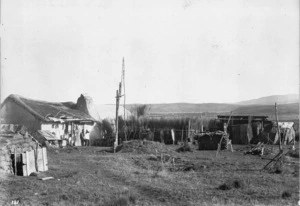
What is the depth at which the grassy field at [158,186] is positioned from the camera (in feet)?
37.4

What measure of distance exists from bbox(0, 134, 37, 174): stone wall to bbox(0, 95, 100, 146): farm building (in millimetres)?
14205

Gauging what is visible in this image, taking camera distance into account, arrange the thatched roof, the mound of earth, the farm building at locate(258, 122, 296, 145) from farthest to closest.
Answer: the farm building at locate(258, 122, 296, 145) < the thatched roof < the mound of earth

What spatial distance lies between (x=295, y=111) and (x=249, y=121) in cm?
2002

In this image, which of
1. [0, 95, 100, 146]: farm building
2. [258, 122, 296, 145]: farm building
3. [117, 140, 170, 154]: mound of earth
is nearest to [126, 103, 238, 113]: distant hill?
[0, 95, 100, 146]: farm building

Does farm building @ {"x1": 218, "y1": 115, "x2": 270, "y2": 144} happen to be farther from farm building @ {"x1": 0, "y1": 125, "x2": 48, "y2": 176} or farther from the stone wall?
the stone wall

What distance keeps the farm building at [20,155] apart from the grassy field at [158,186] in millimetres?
712

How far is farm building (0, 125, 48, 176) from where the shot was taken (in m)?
15.9

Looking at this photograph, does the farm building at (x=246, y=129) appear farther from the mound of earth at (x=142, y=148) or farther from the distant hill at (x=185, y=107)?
the distant hill at (x=185, y=107)

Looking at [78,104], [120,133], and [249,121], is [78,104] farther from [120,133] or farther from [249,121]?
[249,121]

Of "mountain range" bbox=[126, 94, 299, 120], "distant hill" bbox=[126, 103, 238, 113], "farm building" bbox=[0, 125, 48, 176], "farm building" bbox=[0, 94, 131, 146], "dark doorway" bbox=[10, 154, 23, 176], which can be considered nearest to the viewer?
"farm building" bbox=[0, 125, 48, 176]

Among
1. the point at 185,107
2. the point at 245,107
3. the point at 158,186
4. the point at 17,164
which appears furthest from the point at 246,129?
the point at 185,107

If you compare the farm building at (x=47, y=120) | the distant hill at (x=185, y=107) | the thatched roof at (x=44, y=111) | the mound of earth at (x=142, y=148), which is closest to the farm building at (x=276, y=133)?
the mound of earth at (x=142, y=148)

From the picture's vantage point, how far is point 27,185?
13602mm

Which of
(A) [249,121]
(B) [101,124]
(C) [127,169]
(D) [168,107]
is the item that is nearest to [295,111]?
(A) [249,121]
